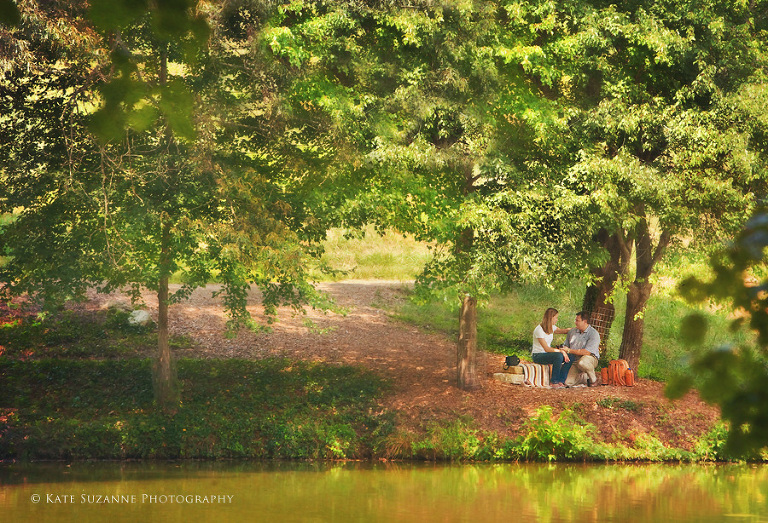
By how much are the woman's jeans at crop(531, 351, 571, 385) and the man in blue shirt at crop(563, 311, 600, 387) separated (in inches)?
7.3

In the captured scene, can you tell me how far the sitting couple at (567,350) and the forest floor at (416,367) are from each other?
1.09ft

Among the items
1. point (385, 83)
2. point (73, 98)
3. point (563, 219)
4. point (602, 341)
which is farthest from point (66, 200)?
point (602, 341)

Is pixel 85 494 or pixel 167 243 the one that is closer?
pixel 85 494

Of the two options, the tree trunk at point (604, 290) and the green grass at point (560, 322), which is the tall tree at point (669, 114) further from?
the green grass at point (560, 322)

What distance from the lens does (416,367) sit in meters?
16.1

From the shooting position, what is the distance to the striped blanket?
14.9m

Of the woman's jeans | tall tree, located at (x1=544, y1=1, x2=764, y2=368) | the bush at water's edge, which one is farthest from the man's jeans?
tall tree, located at (x1=544, y1=1, x2=764, y2=368)

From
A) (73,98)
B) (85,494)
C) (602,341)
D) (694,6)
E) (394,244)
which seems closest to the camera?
(85,494)

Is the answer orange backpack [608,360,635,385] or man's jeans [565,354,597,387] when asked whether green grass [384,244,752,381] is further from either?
man's jeans [565,354,597,387]

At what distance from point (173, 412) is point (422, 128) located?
573 centimetres

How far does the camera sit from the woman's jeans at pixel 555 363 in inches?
578

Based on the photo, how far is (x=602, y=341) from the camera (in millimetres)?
17156

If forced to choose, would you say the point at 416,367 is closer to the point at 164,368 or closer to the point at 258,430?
the point at 258,430

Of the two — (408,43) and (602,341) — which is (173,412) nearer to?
(408,43)
